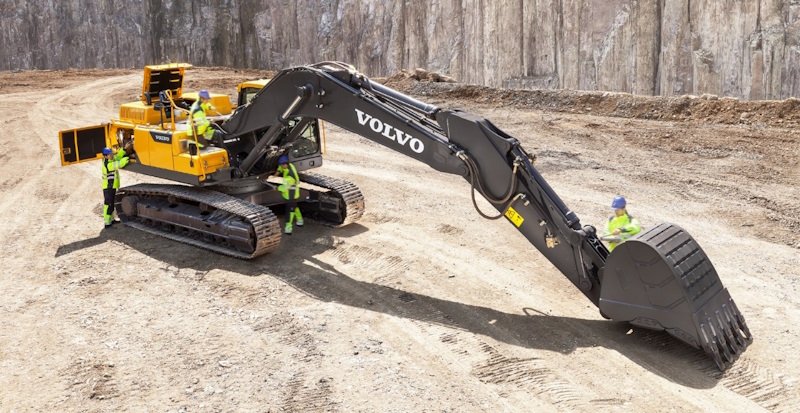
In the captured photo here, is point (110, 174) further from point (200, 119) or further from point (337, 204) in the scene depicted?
point (337, 204)

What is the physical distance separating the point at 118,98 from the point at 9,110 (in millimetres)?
3540

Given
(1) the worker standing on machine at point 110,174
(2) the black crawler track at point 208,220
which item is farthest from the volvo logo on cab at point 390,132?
(1) the worker standing on machine at point 110,174

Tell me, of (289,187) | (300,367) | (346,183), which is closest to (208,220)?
(289,187)

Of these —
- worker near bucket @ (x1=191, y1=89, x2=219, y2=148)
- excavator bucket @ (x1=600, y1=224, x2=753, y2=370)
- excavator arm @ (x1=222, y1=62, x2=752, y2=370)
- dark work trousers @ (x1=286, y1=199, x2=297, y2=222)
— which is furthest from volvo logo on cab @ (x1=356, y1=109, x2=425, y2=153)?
dark work trousers @ (x1=286, y1=199, x2=297, y2=222)

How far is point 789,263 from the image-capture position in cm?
1133

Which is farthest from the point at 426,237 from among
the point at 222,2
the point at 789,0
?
the point at 222,2

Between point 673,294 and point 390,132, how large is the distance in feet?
12.9

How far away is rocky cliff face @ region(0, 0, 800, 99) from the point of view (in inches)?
763

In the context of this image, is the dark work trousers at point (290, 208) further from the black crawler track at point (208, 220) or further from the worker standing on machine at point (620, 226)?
the worker standing on machine at point (620, 226)

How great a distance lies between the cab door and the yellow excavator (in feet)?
0.06

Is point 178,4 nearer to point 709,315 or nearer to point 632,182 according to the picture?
point 632,182

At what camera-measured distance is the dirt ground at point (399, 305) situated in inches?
307

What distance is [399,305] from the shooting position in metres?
10.0

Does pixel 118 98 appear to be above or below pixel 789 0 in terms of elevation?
below
